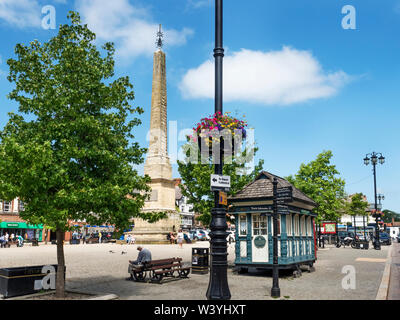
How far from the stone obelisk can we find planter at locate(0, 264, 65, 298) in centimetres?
3464

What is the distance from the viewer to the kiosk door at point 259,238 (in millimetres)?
15617

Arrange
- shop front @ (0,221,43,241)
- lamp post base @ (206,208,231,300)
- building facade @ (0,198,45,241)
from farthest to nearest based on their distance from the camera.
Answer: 1. shop front @ (0,221,43,241)
2. building facade @ (0,198,45,241)
3. lamp post base @ (206,208,231,300)

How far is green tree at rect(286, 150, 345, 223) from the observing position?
123ft

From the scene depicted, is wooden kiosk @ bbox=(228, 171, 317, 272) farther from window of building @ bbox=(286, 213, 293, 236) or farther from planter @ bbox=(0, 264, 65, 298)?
planter @ bbox=(0, 264, 65, 298)

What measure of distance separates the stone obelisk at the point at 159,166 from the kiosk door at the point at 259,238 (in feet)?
99.5

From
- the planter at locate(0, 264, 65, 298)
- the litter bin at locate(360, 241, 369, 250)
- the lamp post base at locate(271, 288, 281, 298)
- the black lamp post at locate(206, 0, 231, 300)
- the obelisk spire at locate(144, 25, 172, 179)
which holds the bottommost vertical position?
the litter bin at locate(360, 241, 369, 250)

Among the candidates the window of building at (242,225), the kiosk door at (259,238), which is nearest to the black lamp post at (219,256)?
the kiosk door at (259,238)

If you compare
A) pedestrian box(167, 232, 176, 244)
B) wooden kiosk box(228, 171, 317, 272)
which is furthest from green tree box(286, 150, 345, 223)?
wooden kiosk box(228, 171, 317, 272)

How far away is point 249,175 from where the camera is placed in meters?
21.1

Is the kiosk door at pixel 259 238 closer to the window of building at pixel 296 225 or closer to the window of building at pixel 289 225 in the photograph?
the window of building at pixel 289 225

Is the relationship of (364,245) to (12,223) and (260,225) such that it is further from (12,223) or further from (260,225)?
(12,223)
